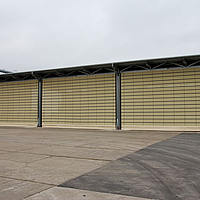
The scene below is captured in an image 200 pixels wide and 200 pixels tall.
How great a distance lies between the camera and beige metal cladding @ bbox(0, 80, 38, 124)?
87.8 ft

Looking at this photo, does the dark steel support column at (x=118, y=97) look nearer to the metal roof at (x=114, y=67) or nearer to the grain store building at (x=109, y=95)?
the grain store building at (x=109, y=95)

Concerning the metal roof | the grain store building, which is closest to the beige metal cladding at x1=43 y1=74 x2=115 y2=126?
the grain store building

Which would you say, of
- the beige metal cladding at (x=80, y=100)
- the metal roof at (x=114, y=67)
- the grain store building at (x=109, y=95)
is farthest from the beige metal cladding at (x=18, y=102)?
the beige metal cladding at (x=80, y=100)

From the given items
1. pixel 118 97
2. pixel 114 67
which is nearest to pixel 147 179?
pixel 118 97

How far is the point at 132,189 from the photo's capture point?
15.0ft

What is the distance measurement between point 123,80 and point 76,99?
213 inches

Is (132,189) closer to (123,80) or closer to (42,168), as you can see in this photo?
(42,168)

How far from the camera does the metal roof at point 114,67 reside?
20.2 m

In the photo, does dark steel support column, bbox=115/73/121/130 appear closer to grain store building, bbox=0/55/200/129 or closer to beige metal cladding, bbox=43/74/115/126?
grain store building, bbox=0/55/200/129

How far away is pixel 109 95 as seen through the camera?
910 inches

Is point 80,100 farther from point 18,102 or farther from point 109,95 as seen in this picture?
point 18,102

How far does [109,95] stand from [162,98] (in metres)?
5.11

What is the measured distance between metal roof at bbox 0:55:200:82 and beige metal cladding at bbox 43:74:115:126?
65cm

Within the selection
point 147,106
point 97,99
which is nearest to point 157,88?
point 147,106
